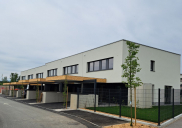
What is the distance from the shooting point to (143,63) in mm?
20609

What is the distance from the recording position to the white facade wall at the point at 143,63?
19281 mm

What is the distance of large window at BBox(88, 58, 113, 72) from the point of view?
2072cm

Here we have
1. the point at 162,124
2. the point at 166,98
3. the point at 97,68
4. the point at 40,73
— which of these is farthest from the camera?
the point at 40,73

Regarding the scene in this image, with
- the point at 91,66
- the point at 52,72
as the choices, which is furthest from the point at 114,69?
the point at 52,72

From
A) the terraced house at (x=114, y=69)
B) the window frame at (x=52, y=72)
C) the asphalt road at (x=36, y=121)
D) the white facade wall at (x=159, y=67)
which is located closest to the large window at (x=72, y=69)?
the terraced house at (x=114, y=69)

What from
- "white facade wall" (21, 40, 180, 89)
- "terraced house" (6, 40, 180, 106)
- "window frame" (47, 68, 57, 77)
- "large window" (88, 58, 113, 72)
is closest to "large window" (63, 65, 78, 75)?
"terraced house" (6, 40, 180, 106)

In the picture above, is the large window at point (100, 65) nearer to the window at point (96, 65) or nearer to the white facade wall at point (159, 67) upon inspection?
the window at point (96, 65)

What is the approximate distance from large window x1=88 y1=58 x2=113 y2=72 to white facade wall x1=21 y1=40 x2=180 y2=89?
47 centimetres

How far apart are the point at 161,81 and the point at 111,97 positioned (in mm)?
10011

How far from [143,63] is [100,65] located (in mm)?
5119

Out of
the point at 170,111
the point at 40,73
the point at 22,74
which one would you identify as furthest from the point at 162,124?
the point at 22,74

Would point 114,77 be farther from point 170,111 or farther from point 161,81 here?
point 170,111

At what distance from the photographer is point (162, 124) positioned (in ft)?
29.9

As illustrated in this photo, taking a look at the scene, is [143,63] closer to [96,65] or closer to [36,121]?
[96,65]
